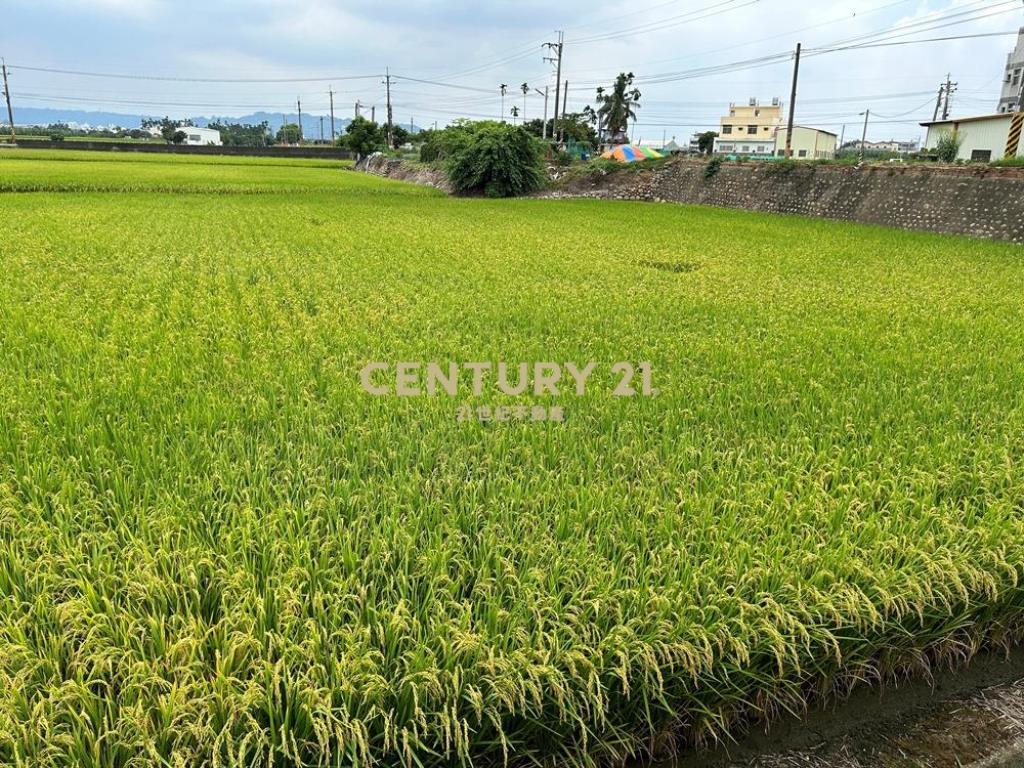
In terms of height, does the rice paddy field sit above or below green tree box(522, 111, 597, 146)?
below

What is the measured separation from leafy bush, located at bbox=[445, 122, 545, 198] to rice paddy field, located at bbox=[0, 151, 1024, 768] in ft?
54.7


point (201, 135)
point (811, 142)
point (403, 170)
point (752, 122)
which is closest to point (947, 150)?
point (403, 170)

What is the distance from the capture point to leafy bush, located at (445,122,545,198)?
2044 cm

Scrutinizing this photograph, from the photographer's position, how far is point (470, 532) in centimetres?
220

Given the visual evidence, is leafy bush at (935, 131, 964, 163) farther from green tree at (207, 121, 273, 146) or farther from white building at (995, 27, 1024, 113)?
green tree at (207, 121, 273, 146)

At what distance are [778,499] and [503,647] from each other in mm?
1261

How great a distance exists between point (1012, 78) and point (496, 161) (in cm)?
3022

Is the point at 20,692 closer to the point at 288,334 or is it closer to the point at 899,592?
the point at 899,592

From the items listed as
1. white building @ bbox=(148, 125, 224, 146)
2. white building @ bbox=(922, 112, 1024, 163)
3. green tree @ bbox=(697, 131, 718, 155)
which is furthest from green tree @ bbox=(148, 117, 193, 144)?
white building @ bbox=(922, 112, 1024, 163)

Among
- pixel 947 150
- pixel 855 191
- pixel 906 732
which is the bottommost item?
pixel 906 732

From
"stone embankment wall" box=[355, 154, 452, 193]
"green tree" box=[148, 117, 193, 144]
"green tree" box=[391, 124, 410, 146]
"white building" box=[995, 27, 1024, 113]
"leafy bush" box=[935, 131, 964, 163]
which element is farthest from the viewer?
"green tree" box=[148, 117, 193, 144]

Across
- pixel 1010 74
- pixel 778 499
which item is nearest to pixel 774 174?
pixel 778 499

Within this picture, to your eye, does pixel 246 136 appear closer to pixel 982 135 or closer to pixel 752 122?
pixel 752 122

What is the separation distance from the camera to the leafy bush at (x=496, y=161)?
2044 centimetres
